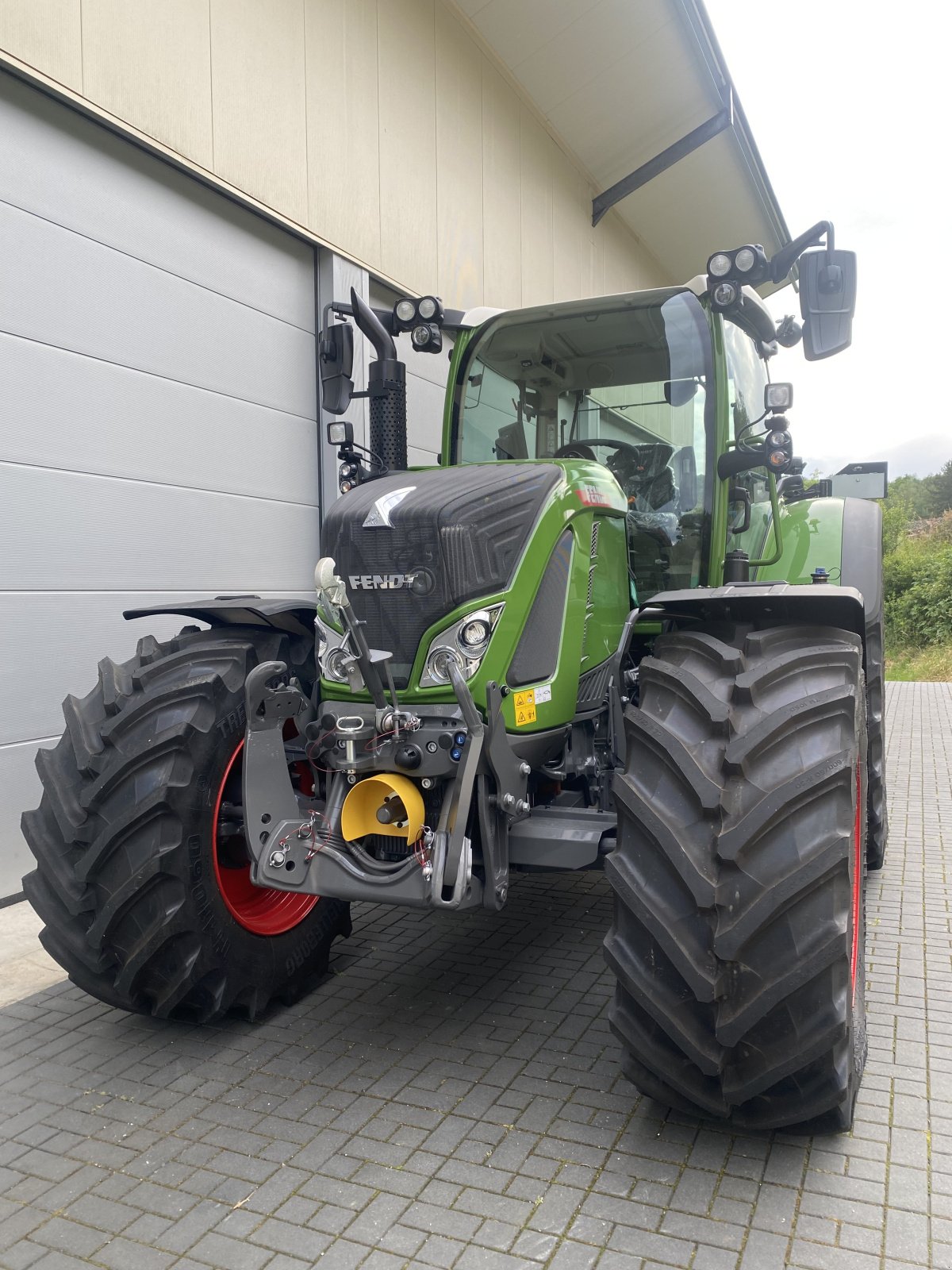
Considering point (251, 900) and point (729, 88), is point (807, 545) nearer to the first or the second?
point (251, 900)

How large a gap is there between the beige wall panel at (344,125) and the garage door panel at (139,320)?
0.85m

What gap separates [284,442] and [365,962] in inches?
153

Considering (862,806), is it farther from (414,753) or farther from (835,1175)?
(414,753)

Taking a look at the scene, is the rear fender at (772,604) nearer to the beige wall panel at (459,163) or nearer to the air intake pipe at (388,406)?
the air intake pipe at (388,406)

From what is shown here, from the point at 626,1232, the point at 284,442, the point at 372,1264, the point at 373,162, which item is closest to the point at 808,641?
the point at 626,1232

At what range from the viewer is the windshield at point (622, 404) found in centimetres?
377

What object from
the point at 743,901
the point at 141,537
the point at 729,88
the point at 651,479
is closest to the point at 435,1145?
the point at 743,901

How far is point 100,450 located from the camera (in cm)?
511

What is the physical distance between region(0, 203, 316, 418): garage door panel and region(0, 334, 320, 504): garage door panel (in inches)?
3.1

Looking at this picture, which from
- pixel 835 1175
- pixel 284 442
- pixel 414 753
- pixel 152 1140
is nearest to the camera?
pixel 835 1175

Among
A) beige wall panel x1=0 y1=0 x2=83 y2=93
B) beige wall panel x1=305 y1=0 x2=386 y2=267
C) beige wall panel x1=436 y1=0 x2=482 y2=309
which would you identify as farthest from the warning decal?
beige wall panel x1=436 y1=0 x2=482 y2=309

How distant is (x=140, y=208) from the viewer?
5.32 m

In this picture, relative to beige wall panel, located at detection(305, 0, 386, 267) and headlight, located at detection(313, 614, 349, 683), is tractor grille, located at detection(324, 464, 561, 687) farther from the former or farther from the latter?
beige wall panel, located at detection(305, 0, 386, 267)

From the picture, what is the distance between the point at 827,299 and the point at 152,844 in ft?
8.76
